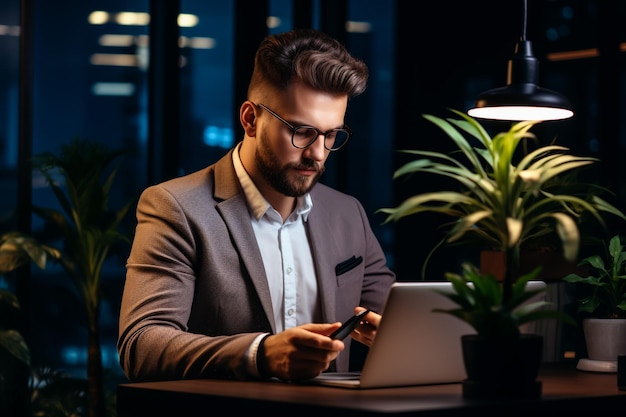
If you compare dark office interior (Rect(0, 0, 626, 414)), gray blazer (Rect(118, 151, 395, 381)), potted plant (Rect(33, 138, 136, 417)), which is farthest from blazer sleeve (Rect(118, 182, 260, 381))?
dark office interior (Rect(0, 0, 626, 414))

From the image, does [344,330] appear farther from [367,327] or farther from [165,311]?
[165,311]

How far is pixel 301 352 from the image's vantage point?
7.54ft

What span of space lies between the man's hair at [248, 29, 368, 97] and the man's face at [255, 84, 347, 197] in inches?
1.5

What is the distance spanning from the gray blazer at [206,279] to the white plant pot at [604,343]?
2.45ft

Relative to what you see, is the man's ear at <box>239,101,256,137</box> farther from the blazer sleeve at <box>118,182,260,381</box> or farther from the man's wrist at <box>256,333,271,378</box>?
the man's wrist at <box>256,333,271,378</box>

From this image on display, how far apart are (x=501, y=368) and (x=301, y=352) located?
0.48 metres

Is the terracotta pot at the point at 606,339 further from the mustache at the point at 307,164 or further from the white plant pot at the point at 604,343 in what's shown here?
the mustache at the point at 307,164

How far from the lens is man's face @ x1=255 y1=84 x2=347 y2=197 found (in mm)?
2961

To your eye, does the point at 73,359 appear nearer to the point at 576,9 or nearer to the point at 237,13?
the point at 237,13

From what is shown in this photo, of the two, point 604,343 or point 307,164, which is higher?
point 307,164

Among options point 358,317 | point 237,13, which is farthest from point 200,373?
point 237,13

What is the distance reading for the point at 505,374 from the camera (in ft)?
6.74

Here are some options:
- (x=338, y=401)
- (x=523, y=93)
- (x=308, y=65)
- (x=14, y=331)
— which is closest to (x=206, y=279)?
(x=308, y=65)

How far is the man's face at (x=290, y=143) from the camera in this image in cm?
296
